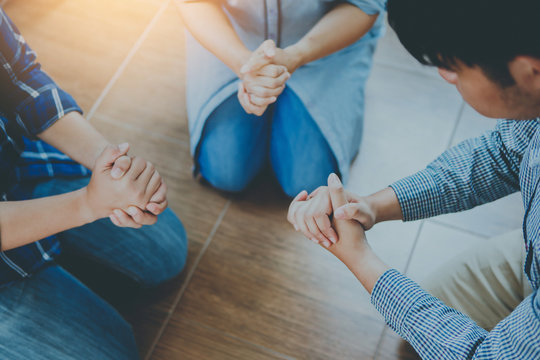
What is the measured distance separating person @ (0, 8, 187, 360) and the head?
568mm

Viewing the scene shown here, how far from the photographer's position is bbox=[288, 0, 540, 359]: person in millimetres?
661

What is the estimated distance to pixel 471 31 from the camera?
656mm

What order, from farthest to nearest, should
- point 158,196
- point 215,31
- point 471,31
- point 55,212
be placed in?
point 215,31, point 158,196, point 55,212, point 471,31

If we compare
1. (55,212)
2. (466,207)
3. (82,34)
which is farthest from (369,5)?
(82,34)

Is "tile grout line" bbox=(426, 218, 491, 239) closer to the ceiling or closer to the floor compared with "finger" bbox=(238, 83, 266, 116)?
closer to the floor

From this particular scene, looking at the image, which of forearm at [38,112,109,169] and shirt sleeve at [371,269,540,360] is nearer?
shirt sleeve at [371,269,540,360]

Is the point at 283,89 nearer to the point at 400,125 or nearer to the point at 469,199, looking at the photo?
the point at 400,125

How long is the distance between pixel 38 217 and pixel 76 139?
0.78 feet

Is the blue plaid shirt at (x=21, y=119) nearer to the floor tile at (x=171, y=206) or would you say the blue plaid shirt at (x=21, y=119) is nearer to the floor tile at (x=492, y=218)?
the floor tile at (x=171, y=206)

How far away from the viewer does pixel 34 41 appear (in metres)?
1.84

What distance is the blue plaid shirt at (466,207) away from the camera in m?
0.75

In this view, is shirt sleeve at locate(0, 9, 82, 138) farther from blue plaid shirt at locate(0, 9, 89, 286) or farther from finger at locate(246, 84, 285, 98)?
finger at locate(246, 84, 285, 98)

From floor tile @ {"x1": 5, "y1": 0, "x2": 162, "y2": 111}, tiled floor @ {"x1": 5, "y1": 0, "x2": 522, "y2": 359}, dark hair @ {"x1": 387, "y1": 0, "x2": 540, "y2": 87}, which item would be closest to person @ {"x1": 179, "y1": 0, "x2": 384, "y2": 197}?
tiled floor @ {"x1": 5, "y1": 0, "x2": 522, "y2": 359}

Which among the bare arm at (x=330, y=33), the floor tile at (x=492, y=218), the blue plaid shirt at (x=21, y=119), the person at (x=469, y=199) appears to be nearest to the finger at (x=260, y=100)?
the bare arm at (x=330, y=33)
